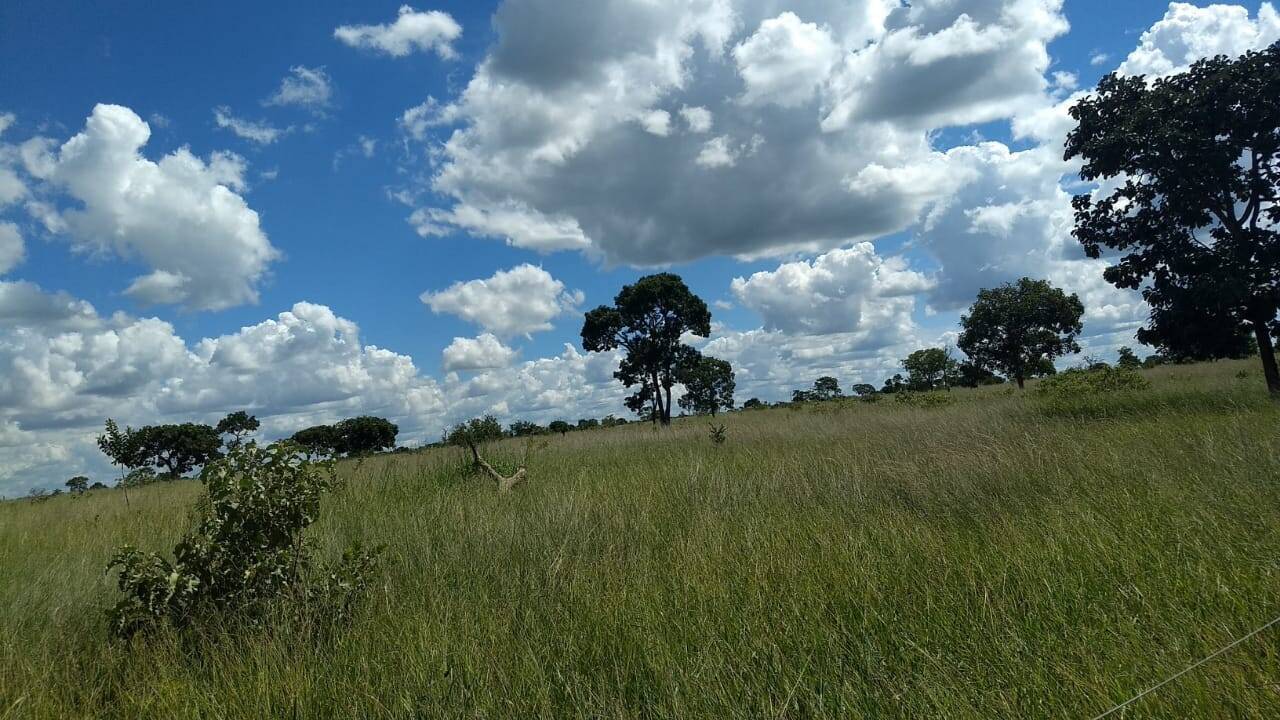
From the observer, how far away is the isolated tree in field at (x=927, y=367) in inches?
2016

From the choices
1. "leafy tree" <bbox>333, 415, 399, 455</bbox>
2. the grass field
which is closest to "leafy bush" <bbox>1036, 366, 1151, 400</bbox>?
the grass field

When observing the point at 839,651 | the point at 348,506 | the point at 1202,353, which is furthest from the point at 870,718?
the point at 1202,353

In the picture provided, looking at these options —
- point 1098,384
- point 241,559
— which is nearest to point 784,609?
point 241,559

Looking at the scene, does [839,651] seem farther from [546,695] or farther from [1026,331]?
[1026,331]

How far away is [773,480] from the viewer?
7.12m

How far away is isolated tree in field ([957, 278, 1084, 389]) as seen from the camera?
3078 cm

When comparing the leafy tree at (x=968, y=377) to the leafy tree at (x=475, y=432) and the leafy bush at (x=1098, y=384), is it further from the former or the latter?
the leafy tree at (x=475, y=432)

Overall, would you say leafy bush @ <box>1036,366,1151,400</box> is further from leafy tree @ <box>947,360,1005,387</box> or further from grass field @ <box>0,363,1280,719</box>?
leafy tree @ <box>947,360,1005,387</box>

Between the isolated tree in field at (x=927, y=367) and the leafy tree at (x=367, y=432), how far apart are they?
1827 inches

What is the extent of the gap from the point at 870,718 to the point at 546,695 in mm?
1343

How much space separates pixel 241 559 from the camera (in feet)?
12.8

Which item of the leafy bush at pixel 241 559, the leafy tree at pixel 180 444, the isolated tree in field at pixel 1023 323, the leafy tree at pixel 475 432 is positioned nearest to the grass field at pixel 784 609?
the leafy bush at pixel 241 559

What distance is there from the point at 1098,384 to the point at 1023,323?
62.9ft

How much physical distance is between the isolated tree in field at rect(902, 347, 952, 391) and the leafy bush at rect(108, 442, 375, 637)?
178ft
